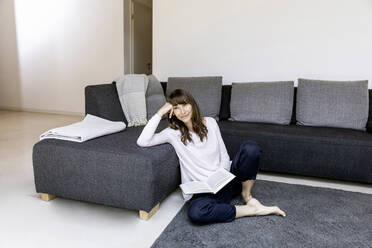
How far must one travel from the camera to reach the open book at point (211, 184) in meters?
1.66

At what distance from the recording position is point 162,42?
3.62 metres

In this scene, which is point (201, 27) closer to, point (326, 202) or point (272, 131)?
point (272, 131)

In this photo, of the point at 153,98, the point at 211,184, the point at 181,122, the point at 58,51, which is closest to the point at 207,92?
the point at 153,98

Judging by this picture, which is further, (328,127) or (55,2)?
(55,2)

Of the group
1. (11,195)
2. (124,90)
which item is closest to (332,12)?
(124,90)

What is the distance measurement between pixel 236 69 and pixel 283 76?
489mm

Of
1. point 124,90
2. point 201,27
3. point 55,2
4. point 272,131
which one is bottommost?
point 272,131

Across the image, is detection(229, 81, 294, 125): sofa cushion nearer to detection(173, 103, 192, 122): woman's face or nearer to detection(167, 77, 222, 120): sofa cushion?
detection(167, 77, 222, 120): sofa cushion

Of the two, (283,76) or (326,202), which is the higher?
(283,76)

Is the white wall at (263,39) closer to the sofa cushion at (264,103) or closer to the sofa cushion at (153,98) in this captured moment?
the sofa cushion at (264,103)

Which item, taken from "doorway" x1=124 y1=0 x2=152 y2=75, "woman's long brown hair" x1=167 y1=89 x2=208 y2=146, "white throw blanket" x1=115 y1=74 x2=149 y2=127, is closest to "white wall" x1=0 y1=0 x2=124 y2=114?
"doorway" x1=124 y1=0 x2=152 y2=75

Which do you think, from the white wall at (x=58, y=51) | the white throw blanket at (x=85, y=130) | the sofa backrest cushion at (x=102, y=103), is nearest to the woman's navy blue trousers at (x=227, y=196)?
Answer: the white throw blanket at (x=85, y=130)

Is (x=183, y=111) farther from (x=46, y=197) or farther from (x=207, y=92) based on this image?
(x=207, y=92)

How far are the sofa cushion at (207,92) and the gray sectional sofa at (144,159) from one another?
367 mm
